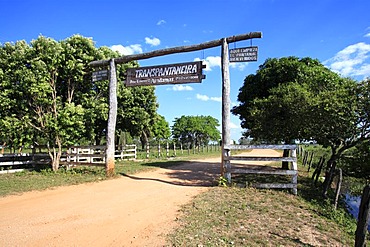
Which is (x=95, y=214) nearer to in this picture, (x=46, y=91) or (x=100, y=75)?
(x=100, y=75)

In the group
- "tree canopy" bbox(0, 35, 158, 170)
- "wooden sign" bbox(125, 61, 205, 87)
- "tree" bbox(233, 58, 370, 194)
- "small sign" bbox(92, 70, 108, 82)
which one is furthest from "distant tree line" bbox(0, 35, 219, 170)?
"tree" bbox(233, 58, 370, 194)

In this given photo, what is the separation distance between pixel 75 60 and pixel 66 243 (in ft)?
33.3

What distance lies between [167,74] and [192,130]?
3703 cm

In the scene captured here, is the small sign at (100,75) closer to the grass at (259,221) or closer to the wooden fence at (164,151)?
the grass at (259,221)

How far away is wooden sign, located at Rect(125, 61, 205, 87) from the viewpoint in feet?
32.4

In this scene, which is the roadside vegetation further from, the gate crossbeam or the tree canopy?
Result: the gate crossbeam

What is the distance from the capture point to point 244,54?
30.3 feet

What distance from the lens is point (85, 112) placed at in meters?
12.8

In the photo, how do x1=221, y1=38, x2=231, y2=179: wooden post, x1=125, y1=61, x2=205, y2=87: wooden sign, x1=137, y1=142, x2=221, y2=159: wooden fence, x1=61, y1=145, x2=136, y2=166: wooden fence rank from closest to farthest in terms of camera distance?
x1=221, y1=38, x2=231, y2=179: wooden post → x1=125, y1=61, x2=205, y2=87: wooden sign → x1=61, y1=145, x2=136, y2=166: wooden fence → x1=137, y1=142, x2=221, y2=159: wooden fence

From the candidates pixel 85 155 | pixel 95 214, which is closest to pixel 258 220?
pixel 95 214

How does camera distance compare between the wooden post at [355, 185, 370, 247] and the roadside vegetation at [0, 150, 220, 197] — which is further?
the roadside vegetation at [0, 150, 220, 197]

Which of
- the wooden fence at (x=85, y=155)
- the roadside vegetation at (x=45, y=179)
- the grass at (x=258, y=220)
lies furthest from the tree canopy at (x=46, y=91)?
the grass at (x=258, y=220)

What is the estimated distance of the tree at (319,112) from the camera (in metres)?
8.43

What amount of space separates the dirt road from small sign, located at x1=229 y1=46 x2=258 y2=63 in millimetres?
4682
